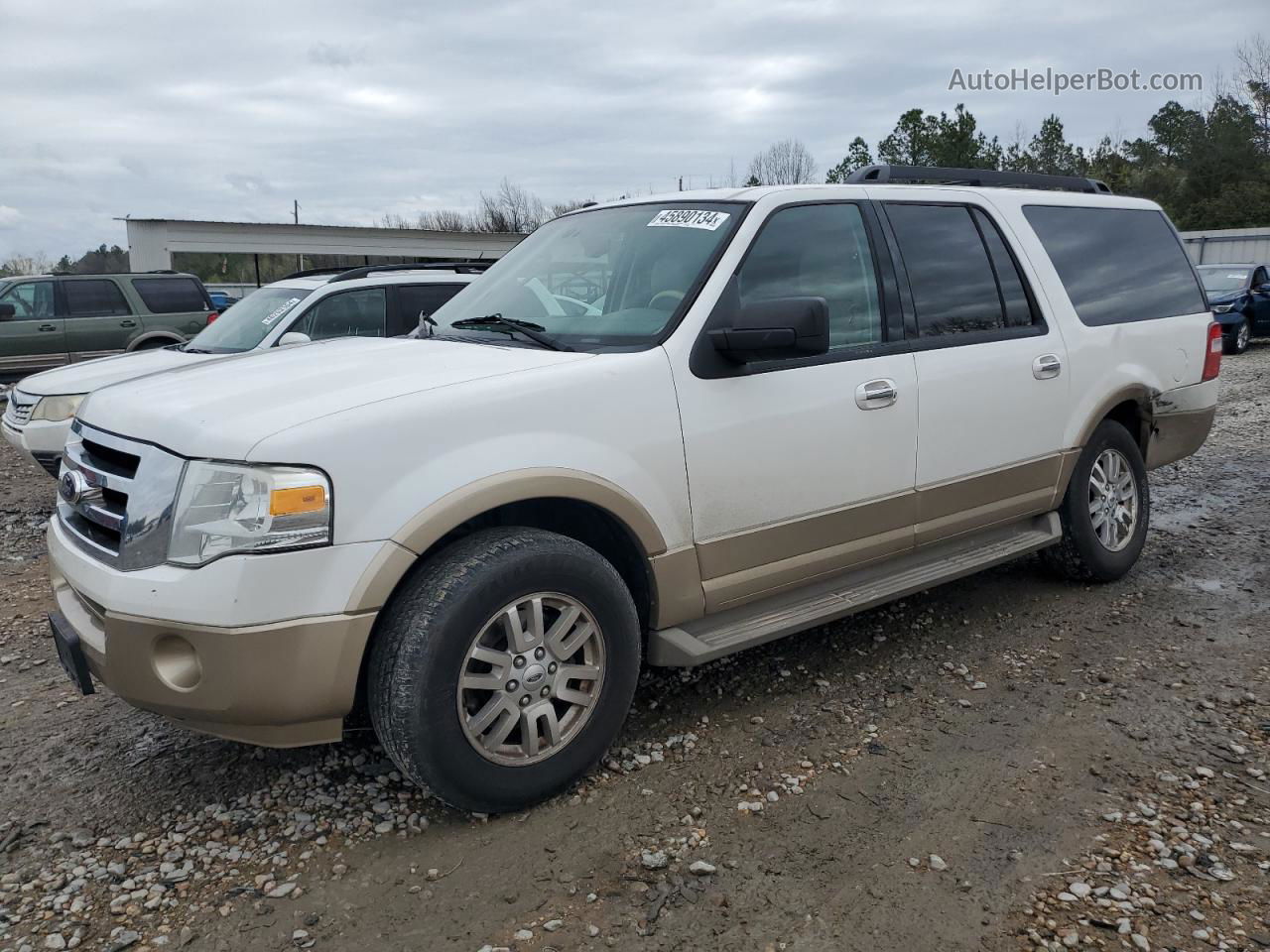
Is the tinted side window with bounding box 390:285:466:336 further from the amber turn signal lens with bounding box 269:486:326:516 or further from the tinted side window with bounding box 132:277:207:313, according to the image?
the tinted side window with bounding box 132:277:207:313

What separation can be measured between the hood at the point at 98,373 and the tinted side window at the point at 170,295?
220 inches

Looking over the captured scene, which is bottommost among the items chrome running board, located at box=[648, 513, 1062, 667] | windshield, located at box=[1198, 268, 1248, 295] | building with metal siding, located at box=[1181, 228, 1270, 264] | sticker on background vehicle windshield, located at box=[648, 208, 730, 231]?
chrome running board, located at box=[648, 513, 1062, 667]

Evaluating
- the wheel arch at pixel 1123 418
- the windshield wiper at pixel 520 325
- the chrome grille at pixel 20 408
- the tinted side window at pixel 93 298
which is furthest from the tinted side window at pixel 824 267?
the tinted side window at pixel 93 298

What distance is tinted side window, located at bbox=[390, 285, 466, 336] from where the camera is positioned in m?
7.95

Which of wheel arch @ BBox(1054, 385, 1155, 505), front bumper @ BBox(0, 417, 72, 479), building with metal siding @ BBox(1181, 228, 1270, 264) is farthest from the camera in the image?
building with metal siding @ BBox(1181, 228, 1270, 264)

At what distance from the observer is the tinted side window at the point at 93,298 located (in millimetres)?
12938

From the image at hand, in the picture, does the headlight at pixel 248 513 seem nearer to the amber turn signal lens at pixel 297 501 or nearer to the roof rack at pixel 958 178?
the amber turn signal lens at pixel 297 501

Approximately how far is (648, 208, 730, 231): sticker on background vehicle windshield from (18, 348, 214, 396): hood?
4407 mm

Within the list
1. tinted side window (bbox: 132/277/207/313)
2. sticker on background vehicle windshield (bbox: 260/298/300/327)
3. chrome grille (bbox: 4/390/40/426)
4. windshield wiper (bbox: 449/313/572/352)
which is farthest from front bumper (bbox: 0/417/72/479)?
tinted side window (bbox: 132/277/207/313)

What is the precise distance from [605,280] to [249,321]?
17.1ft

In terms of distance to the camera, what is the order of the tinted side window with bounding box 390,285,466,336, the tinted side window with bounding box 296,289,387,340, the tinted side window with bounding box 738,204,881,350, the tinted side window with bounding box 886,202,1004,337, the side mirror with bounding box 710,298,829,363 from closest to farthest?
1. the side mirror with bounding box 710,298,829,363
2. the tinted side window with bounding box 738,204,881,350
3. the tinted side window with bounding box 886,202,1004,337
4. the tinted side window with bounding box 296,289,387,340
5. the tinted side window with bounding box 390,285,466,336

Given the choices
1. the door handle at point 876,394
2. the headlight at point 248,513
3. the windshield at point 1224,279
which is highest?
the windshield at point 1224,279

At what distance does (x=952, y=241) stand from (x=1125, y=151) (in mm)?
54485

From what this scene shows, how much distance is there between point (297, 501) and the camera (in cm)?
261
